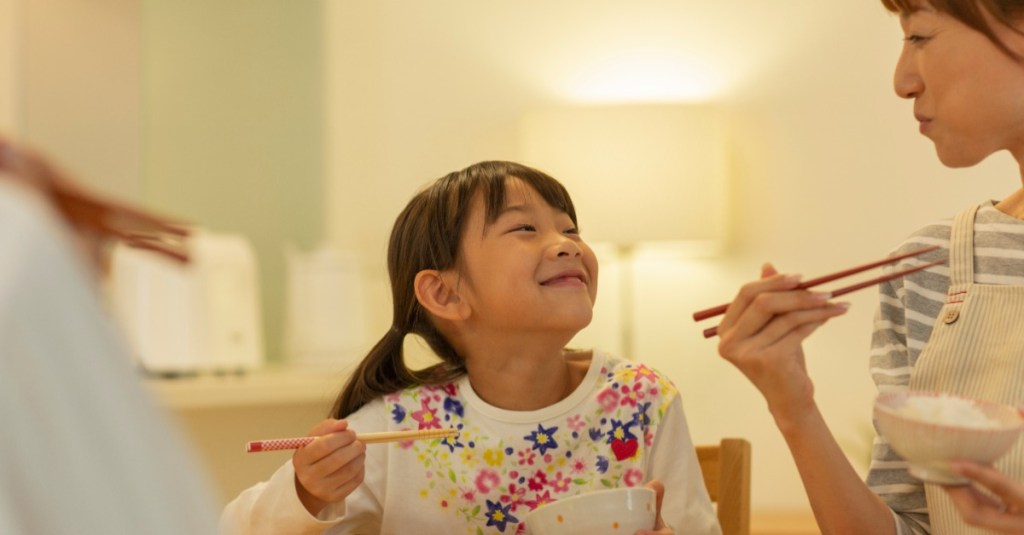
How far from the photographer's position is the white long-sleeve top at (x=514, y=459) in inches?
57.9

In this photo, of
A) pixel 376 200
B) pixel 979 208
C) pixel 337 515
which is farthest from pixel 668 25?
pixel 337 515

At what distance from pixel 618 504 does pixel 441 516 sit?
44 centimetres

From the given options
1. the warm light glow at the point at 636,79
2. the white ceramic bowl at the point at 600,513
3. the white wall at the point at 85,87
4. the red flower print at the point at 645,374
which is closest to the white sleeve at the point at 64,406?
the white ceramic bowl at the point at 600,513

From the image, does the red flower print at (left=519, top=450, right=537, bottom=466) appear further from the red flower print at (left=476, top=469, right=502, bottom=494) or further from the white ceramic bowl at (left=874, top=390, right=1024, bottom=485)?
the white ceramic bowl at (left=874, top=390, right=1024, bottom=485)

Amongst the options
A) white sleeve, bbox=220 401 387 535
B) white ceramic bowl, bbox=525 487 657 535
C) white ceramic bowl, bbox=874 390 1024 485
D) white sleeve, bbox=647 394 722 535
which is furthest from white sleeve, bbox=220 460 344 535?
white ceramic bowl, bbox=874 390 1024 485

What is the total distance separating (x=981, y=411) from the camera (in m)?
1.02

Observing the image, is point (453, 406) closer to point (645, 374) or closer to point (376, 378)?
point (376, 378)

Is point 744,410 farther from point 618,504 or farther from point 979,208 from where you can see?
point 618,504

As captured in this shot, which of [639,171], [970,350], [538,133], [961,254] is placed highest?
[538,133]

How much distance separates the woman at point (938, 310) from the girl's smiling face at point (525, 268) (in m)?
0.39

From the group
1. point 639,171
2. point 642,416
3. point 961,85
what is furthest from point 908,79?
point 639,171

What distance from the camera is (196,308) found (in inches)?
109

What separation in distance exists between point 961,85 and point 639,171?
5.56ft

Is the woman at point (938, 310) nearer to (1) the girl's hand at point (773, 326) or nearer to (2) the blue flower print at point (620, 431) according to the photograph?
(1) the girl's hand at point (773, 326)
